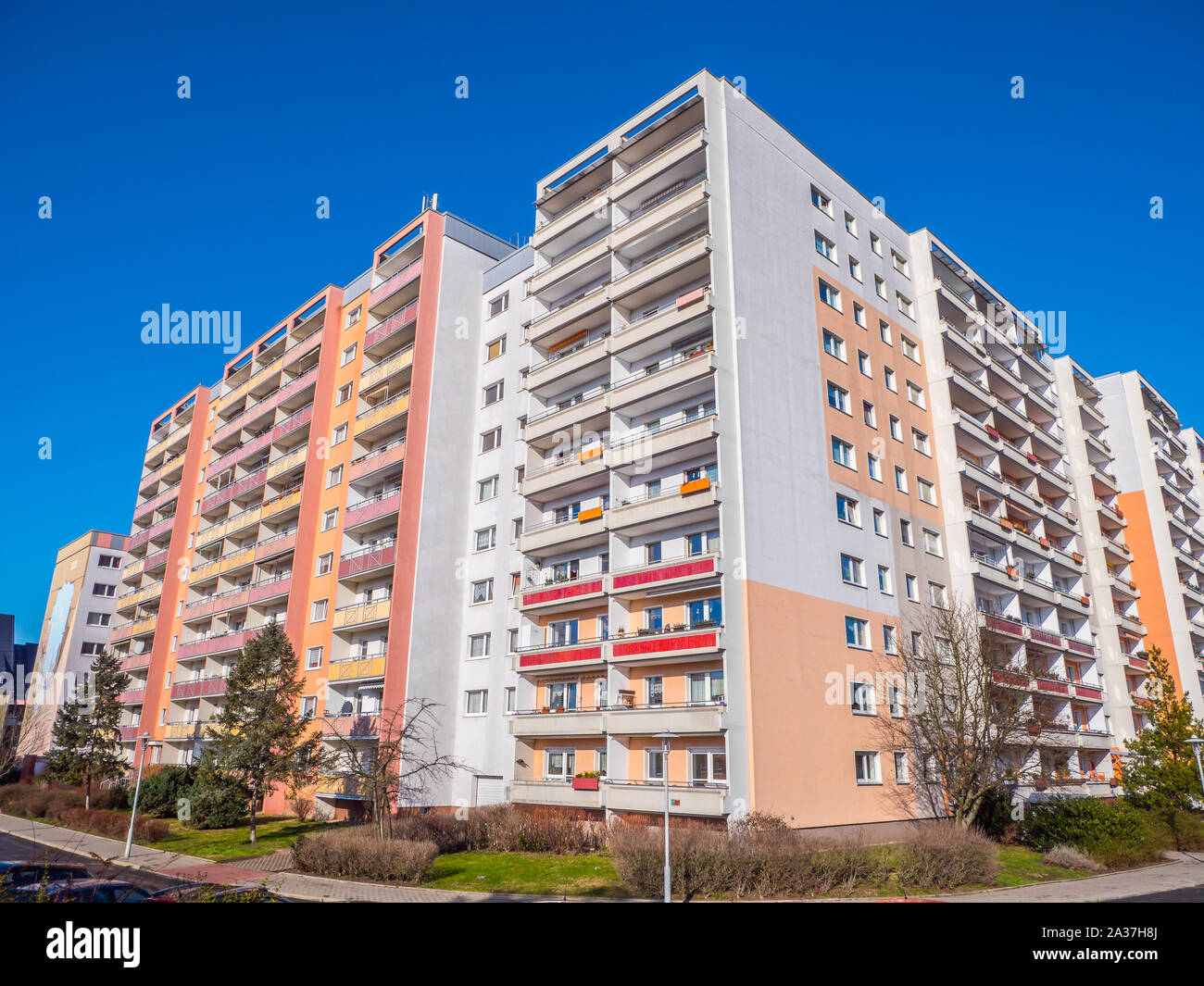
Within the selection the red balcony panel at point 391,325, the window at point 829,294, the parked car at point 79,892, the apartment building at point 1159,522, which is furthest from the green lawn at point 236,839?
the apartment building at point 1159,522

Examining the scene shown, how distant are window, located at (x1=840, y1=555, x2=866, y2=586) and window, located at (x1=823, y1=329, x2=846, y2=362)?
390 inches

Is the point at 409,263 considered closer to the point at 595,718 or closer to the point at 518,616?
the point at 518,616

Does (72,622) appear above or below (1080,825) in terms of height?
above

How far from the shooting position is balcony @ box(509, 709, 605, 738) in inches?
1256

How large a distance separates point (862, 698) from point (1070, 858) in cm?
866

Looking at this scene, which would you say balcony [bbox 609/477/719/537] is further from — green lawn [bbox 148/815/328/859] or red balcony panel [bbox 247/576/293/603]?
red balcony panel [bbox 247/576/293/603]

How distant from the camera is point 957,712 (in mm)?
32219

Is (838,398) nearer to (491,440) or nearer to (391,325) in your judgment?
(491,440)

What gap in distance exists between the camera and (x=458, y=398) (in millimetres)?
43625

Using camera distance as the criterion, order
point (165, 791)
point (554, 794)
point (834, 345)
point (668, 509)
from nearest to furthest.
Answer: point (668, 509) → point (554, 794) → point (834, 345) → point (165, 791)

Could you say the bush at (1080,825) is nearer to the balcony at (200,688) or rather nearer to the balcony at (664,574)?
the balcony at (664,574)

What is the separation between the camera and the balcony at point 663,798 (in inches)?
1040

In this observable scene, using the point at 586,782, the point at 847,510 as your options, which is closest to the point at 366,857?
the point at 586,782

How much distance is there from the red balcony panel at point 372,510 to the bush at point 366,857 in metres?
18.8
